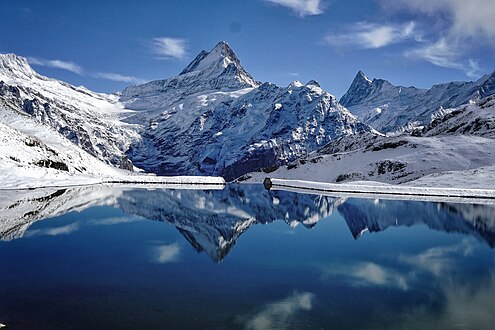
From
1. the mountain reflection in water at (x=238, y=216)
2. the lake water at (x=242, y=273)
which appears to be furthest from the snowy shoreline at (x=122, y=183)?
the lake water at (x=242, y=273)

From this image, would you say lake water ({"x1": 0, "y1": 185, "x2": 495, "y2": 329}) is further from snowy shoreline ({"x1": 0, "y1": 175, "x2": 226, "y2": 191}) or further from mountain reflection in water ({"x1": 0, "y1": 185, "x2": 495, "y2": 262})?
snowy shoreline ({"x1": 0, "y1": 175, "x2": 226, "y2": 191})

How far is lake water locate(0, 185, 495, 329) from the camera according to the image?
42.5 feet

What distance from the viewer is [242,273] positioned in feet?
59.8

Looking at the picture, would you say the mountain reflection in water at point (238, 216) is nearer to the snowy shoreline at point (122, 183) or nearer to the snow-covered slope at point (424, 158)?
the snowy shoreline at point (122, 183)

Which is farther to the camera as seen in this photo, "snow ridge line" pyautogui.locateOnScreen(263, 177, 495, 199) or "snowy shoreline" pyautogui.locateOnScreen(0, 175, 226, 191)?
"snowy shoreline" pyautogui.locateOnScreen(0, 175, 226, 191)

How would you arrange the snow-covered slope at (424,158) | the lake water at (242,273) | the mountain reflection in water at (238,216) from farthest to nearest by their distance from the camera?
the snow-covered slope at (424,158), the mountain reflection in water at (238,216), the lake water at (242,273)

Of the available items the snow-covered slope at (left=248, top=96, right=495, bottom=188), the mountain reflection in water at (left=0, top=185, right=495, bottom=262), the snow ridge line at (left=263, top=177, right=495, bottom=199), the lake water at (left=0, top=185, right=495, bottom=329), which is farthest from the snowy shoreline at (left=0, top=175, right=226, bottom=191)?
the snow-covered slope at (left=248, top=96, right=495, bottom=188)

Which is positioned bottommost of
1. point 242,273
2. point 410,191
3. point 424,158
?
point 242,273

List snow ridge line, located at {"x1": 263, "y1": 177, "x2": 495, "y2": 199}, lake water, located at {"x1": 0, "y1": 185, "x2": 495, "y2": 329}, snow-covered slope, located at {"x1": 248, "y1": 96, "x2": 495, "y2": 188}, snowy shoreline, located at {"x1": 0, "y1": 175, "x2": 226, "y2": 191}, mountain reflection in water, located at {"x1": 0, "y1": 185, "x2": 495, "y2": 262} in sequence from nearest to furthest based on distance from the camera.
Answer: lake water, located at {"x1": 0, "y1": 185, "x2": 495, "y2": 329} < mountain reflection in water, located at {"x1": 0, "y1": 185, "x2": 495, "y2": 262} < snow ridge line, located at {"x1": 263, "y1": 177, "x2": 495, "y2": 199} < snowy shoreline, located at {"x1": 0, "y1": 175, "x2": 226, "y2": 191} < snow-covered slope, located at {"x1": 248, "y1": 96, "x2": 495, "y2": 188}

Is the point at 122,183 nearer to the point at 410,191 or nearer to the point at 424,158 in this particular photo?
the point at 410,191

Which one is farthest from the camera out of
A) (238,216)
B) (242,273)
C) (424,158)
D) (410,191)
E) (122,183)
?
(424,158)

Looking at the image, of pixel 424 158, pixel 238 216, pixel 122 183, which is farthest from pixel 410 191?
pixel 122 183

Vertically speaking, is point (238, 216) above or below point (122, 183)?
below

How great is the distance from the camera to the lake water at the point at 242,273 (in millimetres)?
12969
